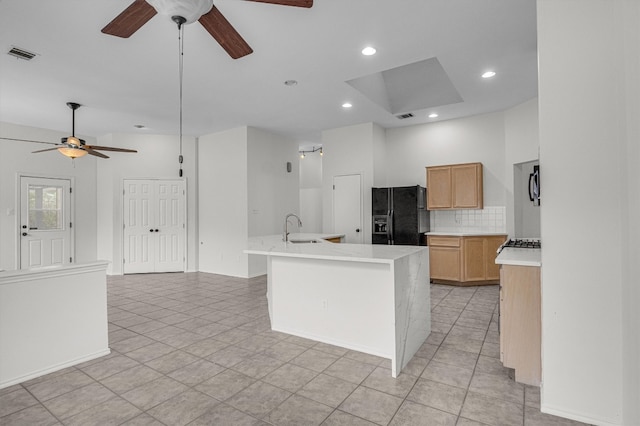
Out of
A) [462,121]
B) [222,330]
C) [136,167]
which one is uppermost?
[462,121]

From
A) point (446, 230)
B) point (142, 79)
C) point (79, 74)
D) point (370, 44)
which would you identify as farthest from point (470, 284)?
point (79, 74)

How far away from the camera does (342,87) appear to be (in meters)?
4.52

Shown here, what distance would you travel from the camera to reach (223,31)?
2.03 metres

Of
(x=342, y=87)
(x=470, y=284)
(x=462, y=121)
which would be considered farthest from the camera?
(x=462, y=121)

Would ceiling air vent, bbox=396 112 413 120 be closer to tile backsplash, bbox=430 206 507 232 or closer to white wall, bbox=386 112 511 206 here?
white wall, bbox=386 112 511 206

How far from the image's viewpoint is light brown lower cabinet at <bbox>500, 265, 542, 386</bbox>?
2.39 m

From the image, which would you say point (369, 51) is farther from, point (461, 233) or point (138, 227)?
point (138, 227)

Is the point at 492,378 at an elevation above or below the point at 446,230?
below

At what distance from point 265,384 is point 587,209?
2.45 m

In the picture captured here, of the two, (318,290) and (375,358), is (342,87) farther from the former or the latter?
(375,358)

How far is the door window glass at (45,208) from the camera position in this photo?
6.30 meters

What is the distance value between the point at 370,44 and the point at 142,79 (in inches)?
113

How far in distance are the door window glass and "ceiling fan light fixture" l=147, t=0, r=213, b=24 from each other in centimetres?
648

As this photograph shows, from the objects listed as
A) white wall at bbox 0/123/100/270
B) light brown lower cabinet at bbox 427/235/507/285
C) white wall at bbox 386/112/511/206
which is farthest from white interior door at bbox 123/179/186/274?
light brown lower cabinet at bbox 427/235/507/285
